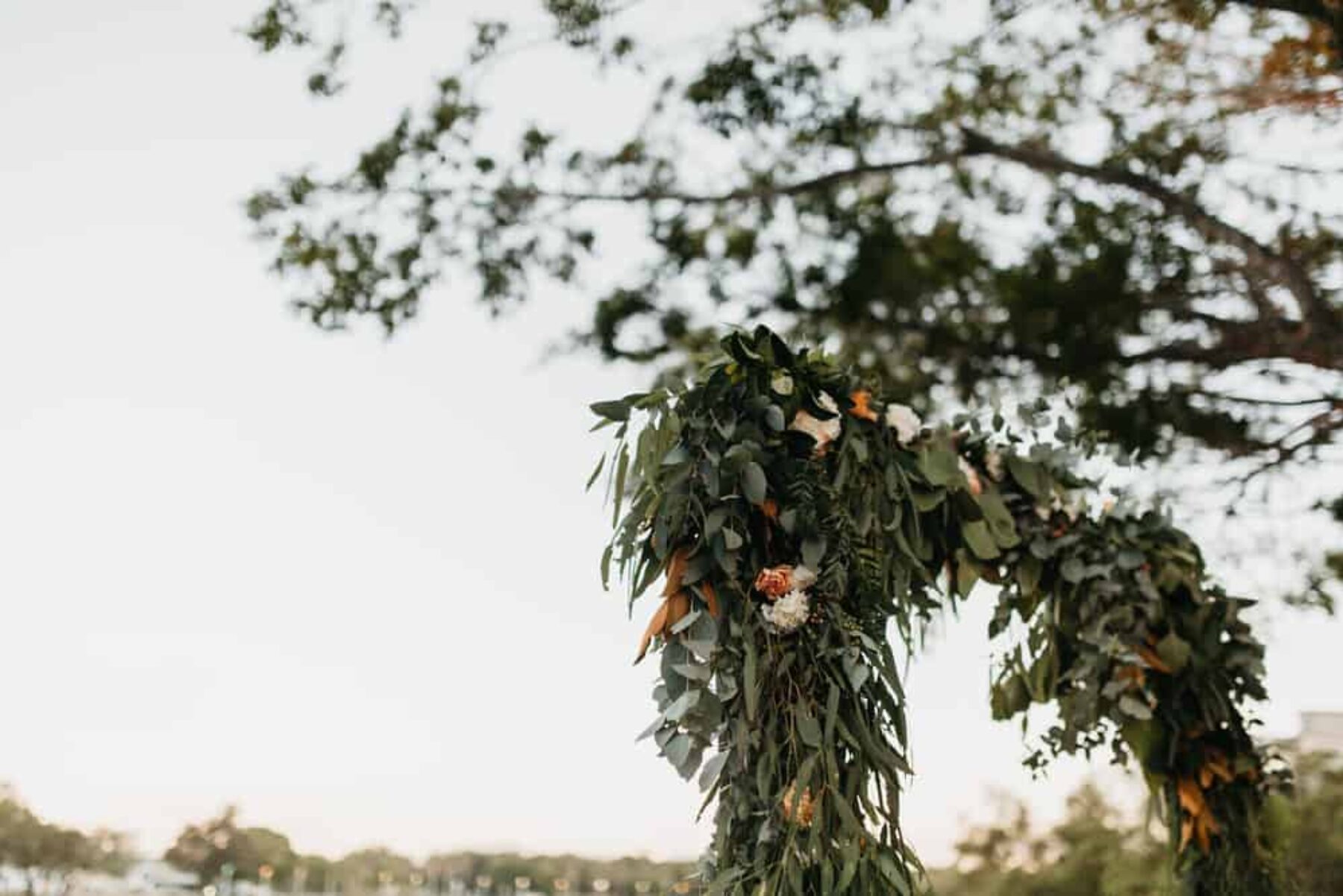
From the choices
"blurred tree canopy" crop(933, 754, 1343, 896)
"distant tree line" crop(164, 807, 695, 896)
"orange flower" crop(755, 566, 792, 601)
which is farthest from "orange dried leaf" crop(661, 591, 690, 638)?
"distant tree line" crop(164, 807, 695, 896)

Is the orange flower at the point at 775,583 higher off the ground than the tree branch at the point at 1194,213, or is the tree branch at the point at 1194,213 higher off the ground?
the tree branch at the point at 1194,213

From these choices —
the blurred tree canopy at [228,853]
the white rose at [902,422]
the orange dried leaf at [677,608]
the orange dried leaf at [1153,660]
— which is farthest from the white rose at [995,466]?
the blurred tree canopy at [228,853]

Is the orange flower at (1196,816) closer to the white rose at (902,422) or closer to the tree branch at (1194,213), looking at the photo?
the white rose at (902,422)

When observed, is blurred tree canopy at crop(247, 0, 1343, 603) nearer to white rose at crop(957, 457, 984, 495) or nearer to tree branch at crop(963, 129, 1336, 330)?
tree branch at crop(963, 129, 1336, 330)

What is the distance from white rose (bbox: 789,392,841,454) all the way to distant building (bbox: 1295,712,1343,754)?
9021mm

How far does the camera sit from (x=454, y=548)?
17.8 metres

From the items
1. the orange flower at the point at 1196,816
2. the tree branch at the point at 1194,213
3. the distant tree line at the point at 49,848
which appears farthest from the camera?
the distant tree line at the point at 49,848

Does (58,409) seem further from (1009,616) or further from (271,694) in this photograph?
(1009,616)

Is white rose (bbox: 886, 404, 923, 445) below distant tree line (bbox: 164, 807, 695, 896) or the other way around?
the other way around

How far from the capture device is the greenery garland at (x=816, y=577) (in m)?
1.51

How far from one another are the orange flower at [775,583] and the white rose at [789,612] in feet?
0.03

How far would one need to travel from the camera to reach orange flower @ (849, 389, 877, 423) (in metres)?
1.86

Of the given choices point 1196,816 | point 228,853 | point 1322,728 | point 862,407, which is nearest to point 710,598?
point 862,407

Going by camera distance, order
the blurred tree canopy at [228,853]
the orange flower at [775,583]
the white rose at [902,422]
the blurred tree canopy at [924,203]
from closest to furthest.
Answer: the orange flower at [775,583], the white rose at [902,422], the blurred tree canopy at [924,203], the blurred tree canopy at [228,853]
